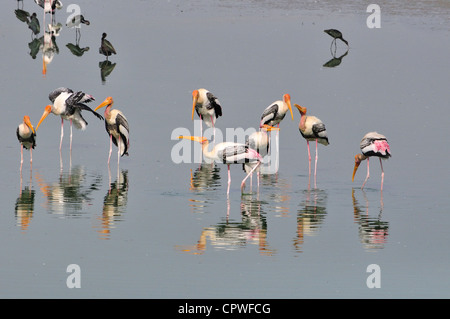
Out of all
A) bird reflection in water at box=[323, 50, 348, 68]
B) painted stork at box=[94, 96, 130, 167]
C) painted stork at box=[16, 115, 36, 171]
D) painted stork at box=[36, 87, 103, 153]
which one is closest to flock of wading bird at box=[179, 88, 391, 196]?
painted stork at box=[94, 96, 130, 167]

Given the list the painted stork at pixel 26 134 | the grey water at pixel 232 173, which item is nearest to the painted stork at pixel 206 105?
the grey water at pixel 232 173

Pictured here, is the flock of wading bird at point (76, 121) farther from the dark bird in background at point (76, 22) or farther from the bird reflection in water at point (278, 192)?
the dark bird in background at point (76, 22)

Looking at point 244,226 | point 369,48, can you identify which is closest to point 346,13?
point 369,48

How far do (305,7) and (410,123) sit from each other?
15936mm

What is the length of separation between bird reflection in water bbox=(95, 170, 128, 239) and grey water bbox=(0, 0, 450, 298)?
1.9 inches

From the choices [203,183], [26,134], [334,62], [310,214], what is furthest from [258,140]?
[334,62]

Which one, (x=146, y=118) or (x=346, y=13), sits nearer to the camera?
(x=146, y=118)

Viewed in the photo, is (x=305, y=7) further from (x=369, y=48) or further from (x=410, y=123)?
(x=410, y=123)

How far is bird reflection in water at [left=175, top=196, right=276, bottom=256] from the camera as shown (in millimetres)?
13675

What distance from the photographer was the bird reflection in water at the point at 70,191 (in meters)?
15.6

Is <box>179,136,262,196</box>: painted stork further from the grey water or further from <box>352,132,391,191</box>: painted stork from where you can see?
<box>352,132,391,191</box>: painted stork

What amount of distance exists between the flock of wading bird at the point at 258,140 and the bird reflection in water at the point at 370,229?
6.29 feet

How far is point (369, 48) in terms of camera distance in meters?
32.2
